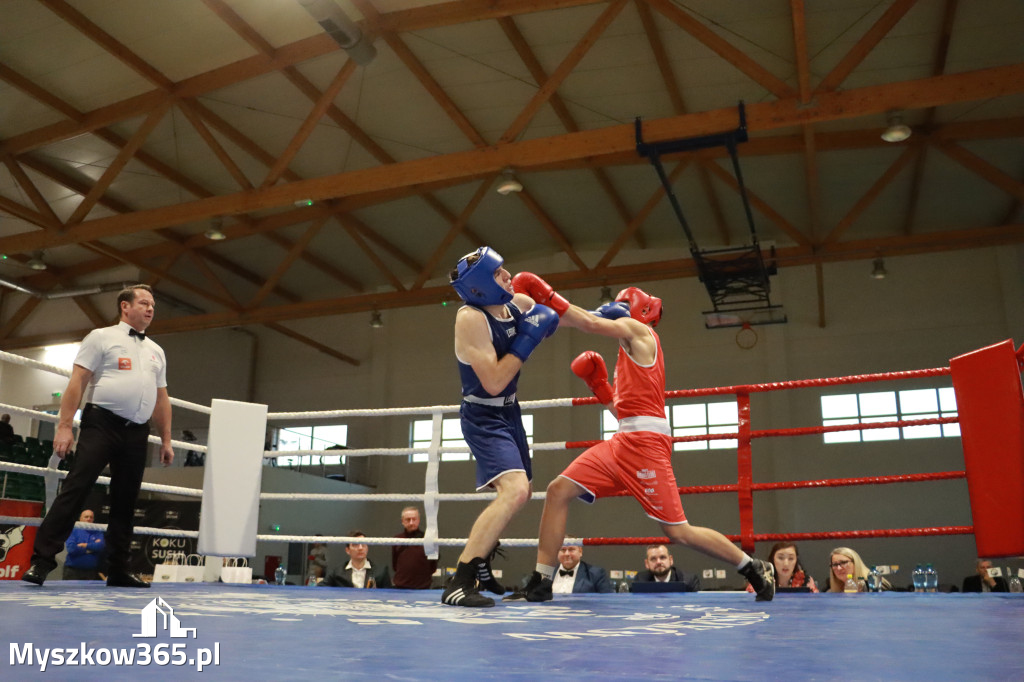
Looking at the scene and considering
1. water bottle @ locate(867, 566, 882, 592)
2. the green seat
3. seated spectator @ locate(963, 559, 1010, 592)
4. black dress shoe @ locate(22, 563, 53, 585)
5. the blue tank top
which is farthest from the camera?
the green seat

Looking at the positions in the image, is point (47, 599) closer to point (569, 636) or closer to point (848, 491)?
point (569, 636)

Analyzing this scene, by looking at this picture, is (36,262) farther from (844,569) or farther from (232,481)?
(844,569)

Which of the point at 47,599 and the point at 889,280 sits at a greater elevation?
the point at 889,280

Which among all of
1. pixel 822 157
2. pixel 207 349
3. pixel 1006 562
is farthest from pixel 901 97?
pixel 207 349

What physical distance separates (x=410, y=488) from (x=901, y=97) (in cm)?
971

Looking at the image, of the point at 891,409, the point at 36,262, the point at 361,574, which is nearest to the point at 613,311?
the point at 361,574

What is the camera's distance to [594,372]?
10.1 ft

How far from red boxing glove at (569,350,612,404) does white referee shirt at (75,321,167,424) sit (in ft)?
5.40

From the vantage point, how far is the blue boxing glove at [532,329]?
2.48m

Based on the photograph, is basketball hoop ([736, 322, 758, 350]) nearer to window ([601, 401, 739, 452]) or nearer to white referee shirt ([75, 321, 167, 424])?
window ([601, 401, 739, 452])

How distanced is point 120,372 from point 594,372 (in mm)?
1879

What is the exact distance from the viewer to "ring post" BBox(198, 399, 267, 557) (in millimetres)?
3898

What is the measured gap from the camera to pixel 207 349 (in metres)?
15.2

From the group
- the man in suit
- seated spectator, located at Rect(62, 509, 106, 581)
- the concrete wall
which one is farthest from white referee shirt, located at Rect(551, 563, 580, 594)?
the concrete wall
